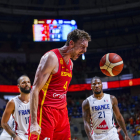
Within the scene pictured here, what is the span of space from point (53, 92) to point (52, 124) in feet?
1.16

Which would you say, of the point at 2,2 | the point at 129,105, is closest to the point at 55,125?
the point at 129,105

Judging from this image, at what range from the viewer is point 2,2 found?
19.1m

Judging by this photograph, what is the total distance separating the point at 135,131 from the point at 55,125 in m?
10.3

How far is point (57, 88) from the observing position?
265 centimetres

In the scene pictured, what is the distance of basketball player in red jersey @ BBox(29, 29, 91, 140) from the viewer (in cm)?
243

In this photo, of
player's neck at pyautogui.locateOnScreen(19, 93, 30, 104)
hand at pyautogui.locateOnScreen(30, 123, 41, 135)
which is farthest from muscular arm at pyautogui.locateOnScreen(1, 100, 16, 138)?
hand at pyautogui.locateOnScreen(30, 123, 41, 135)

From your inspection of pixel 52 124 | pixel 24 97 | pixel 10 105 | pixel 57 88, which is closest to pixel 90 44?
pixel 24 97

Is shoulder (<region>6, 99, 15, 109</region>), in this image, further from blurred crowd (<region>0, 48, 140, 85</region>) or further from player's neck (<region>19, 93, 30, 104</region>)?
blurred crowd (<region>0, 48, 140, 85</region>)

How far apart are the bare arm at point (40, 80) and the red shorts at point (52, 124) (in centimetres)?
18

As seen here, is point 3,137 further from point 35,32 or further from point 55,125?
point 35,32

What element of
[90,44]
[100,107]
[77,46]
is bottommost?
[100,107]

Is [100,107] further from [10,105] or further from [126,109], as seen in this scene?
[126,109]

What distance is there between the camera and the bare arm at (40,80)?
2350mm

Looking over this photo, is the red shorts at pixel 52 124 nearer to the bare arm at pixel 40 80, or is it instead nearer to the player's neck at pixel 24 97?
the bare arm at pixel 40 80
